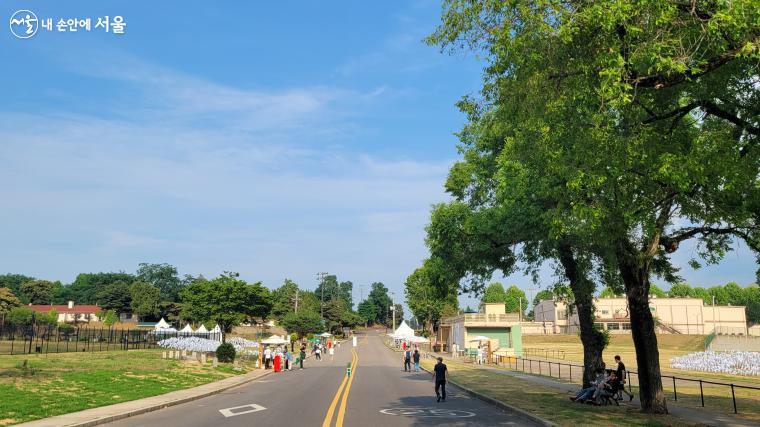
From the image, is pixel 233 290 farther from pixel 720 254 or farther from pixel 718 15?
pixel 718 15

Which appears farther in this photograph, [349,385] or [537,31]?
[349,385]

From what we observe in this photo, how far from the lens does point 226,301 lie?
52.4m

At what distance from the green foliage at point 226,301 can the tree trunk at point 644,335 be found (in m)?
41.2

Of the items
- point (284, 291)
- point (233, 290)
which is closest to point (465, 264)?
point (233, 290)

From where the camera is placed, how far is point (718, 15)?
8016 millimetres

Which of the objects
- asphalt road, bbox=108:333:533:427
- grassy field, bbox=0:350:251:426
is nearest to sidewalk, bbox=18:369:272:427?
asphalt road, bbox=108:333:533:427

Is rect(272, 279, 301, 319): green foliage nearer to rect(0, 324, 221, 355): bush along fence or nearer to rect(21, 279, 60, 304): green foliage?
rect(0, 324, 221, 355): bush along fence

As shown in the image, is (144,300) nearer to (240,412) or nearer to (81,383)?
(81,383)

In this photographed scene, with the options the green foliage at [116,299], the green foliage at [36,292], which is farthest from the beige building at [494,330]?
the green foliage at [36,292]

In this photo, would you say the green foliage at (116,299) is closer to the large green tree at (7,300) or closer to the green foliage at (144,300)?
the green foliage at (144,300)

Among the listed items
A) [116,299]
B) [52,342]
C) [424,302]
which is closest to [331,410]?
[52,342]

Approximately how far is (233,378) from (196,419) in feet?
53.6

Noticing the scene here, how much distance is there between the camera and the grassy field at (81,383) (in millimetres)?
16547

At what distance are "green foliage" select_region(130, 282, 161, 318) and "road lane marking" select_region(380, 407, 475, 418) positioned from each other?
5241 inches
